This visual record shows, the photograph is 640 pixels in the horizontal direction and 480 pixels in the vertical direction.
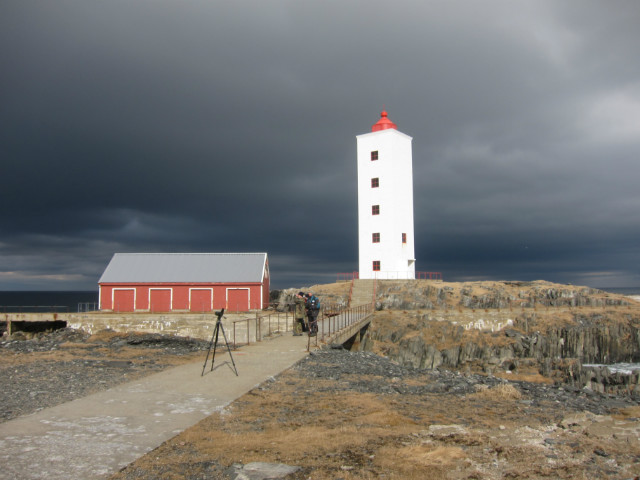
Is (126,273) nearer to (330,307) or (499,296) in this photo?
(330,307)

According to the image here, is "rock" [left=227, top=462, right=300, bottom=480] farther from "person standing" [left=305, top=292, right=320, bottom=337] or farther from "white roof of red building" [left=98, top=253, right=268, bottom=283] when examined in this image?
"white roof of red building" [left=98, top=253, right=268, bottom=283]

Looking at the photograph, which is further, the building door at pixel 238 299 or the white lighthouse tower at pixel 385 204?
the white lighthouse tower at pixel 385 204

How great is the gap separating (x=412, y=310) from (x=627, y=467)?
30859 millimetres

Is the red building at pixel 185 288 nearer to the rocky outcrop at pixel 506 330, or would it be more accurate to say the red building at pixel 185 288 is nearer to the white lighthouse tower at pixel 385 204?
the white lighthouse tower at pixel 385 204

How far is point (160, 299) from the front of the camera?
39000 mm

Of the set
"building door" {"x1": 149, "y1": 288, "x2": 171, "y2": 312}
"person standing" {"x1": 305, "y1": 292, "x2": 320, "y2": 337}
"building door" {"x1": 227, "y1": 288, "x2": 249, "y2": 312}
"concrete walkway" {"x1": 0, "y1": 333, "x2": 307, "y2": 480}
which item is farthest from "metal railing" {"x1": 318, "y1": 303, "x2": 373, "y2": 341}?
"building door" {"x1": 149, "y1": 288, "x2": 171, "y2": 312}

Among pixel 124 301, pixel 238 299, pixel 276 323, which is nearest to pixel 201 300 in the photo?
pixel 238 299

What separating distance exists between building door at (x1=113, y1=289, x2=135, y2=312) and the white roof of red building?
93cm

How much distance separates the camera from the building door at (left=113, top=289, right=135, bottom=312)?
128ft

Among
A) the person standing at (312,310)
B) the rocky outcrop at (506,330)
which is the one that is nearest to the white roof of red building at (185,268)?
the rocky outcrop at (506,330)

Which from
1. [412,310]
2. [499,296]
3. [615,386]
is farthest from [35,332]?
[615,386]

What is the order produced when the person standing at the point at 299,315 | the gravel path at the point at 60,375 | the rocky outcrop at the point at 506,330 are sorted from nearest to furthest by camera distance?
the gravel path at the point at 60,375 < the person standing at the point at 299,315 < the rocky outcrop at the point at 506,330

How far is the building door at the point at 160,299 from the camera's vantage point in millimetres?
38938

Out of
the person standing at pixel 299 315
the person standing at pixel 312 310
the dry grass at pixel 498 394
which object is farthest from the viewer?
the person standing at pixel 299 315
